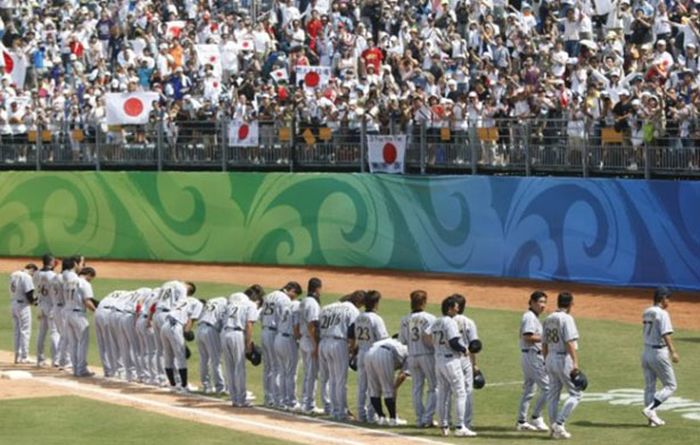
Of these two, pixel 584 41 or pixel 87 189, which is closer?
→ pixel 584 41

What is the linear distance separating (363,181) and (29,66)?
16.6m

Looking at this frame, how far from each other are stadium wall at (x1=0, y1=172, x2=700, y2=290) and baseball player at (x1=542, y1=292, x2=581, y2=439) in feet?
43.8

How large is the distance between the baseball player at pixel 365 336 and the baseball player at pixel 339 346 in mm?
248

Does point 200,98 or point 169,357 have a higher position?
point 200,98

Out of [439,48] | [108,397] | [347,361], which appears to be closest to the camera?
[347,361]

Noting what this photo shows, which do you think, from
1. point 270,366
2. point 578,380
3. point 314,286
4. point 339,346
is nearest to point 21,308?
point 270,366

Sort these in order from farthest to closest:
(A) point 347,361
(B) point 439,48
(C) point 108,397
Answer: (B) point 439,48 → (C) point 108,397 → (A) point 347,361

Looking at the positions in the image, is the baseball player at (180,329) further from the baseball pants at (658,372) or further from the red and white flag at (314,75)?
the red and white flag at (314,75)

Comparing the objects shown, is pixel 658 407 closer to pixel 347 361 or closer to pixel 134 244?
pixel 347 361

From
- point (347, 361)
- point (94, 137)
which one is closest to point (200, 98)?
point (94, 137)

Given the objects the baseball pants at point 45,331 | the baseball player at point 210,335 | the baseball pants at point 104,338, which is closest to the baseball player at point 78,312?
the baseball pants at point 104,338

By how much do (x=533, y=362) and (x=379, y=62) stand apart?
74.7 ft

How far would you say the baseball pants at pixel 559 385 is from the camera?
70.6 feet

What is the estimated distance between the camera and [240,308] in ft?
82.0
